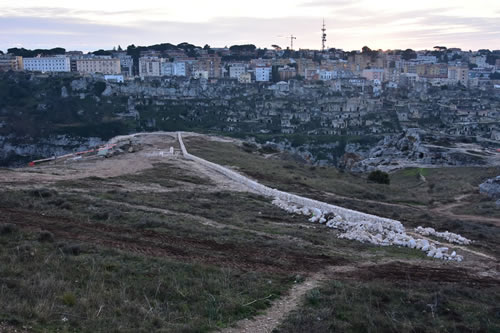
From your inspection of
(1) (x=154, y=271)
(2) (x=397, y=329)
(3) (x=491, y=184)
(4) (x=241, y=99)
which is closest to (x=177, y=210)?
(1) (x=154, y=271)

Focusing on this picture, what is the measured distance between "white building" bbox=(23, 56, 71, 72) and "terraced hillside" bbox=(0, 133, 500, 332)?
13369 centimetres

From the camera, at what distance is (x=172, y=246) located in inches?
517

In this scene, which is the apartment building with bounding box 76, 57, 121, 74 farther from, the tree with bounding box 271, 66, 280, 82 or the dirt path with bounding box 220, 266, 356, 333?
the dirt path with bounding box 220, 266, 356, 333

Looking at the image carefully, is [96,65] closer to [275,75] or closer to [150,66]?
[150,66]

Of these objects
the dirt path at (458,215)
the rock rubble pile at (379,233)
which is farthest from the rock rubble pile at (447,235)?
the dirt path at (458,215)

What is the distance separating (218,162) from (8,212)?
22592 millimetres

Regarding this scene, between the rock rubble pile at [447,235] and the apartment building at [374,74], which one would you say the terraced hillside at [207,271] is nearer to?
the rock rubble pile at [447,235]

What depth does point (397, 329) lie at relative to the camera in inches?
359

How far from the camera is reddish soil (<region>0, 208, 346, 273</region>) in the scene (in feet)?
40.4

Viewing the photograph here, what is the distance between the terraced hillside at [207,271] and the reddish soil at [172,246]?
3cm

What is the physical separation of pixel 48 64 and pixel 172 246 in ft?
480

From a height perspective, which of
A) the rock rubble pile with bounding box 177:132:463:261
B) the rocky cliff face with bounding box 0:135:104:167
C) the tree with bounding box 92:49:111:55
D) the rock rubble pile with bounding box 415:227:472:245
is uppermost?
the tree with bounding box 92:49:111:55

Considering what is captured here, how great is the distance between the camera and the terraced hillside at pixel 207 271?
8766 millimetres

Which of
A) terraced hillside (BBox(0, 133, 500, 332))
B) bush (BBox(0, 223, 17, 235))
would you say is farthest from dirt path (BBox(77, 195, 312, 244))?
bush (BBox(0, 223, 17, 235))
